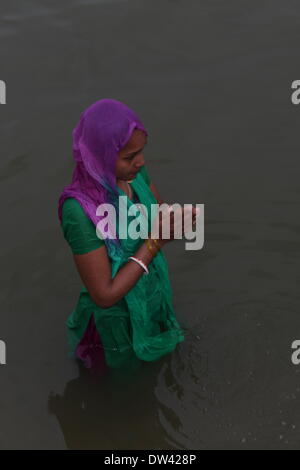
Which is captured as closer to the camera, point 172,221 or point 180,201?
point 172,221

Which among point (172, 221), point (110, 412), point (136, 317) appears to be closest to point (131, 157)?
point (172, 221)

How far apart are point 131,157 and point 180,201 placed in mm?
2208

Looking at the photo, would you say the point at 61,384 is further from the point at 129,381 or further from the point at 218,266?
the point at 218,266

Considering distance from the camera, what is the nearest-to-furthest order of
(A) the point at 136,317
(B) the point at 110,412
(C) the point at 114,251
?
(C) the point at 114,251
(A) the point at 136,317
(B) the point at 110,412

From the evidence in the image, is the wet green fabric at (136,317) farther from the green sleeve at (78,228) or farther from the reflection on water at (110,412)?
the reflection on water at (110,412)

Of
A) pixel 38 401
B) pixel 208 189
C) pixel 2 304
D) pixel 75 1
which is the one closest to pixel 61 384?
pixel 38 401

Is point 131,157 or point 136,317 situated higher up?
point 131,157

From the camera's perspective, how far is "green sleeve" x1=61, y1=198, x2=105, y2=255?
3.03 metres

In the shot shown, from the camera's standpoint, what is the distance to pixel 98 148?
2.96 metres

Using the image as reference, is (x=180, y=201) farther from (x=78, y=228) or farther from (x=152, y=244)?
(x=78, y=228)

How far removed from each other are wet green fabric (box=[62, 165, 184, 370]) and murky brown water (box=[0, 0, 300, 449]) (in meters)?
0.46

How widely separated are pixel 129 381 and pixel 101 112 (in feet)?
5.74

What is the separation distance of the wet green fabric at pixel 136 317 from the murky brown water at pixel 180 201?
461mm
